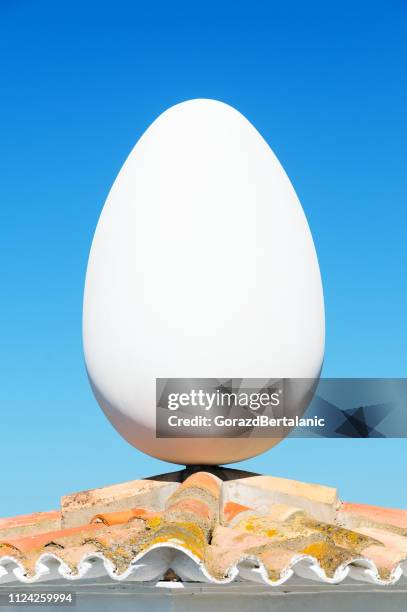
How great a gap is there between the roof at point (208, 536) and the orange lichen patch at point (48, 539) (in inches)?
0.4

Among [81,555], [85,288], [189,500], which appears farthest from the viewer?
[85,288]

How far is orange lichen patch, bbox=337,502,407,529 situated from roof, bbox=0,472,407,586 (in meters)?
0.02

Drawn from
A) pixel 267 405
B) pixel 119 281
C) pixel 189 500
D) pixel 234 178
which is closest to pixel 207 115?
pixel 234 178

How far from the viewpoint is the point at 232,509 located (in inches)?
420

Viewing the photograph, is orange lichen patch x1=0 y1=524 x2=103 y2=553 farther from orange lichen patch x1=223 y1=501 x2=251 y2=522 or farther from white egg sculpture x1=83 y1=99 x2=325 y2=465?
Result: orange lichen patch x1=223 y1=501 x2=251 y2=522

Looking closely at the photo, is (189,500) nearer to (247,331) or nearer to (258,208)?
(247,331)

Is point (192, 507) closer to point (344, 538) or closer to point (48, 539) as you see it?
point (344, 538)

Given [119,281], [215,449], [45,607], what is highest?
[119,281]

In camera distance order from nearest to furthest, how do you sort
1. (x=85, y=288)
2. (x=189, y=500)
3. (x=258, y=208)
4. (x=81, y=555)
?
1. (x=81, y=555)
2. (x=189, y=500)
3. (x=258, y=208)
4. (x=85, y=288)

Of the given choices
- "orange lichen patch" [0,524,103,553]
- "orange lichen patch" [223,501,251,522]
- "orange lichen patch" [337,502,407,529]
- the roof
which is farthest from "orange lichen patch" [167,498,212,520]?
"orange lichen patch" [337,502,407,529]

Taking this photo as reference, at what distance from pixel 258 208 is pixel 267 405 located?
2.23 meters

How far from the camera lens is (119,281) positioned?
10.8 metres

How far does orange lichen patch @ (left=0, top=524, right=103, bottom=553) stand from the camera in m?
10.1

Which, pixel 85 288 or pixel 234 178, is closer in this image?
pixel 234 178
